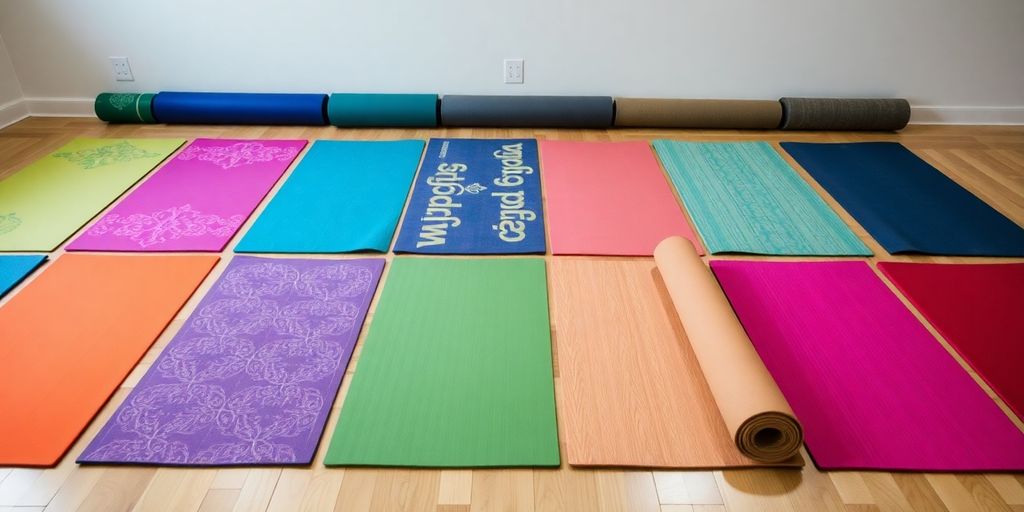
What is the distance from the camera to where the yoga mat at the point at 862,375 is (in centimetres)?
155

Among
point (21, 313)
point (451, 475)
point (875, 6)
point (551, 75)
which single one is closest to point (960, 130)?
point (875, 6)

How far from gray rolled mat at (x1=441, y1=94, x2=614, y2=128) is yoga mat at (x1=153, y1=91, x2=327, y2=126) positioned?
0.77 metres

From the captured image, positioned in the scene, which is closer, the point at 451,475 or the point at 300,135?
the point at 451,475

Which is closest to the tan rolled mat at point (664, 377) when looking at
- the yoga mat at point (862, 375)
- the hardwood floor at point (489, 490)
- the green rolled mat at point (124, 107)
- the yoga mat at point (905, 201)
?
the hardwood floor at point (489, 490)

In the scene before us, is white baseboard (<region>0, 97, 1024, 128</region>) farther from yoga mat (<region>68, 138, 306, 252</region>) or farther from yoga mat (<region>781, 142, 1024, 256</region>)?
yoga mat (<region>68, 138, 306, 252</region>)

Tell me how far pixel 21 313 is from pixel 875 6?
166 inches

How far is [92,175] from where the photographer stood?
286cm

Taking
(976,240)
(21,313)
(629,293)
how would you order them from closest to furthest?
(21,313), (629,293), (976,240)

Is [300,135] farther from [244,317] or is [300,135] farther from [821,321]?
[821,321]

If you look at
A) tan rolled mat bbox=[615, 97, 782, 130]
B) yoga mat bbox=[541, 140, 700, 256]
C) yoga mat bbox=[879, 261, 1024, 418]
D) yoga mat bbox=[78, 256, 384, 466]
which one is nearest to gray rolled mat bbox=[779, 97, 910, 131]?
tan rolled mat bbox=[615, 97, 782, 130]

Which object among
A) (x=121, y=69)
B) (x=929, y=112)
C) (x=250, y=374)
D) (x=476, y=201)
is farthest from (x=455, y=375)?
(x=929, y=112)

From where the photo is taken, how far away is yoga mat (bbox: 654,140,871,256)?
7.86ft

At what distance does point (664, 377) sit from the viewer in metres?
1.76

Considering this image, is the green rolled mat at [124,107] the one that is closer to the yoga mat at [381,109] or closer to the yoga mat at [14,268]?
the yoga mat at [381,109]
